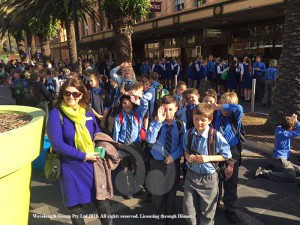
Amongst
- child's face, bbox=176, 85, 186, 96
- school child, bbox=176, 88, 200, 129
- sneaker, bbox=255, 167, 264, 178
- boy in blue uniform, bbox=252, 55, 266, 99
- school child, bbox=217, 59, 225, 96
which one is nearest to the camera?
school child, bbox=176, 88, 200, 129

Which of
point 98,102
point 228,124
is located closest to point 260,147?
point 228,124

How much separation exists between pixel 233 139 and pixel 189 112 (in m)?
0.79

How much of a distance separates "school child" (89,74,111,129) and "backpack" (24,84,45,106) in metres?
2.34

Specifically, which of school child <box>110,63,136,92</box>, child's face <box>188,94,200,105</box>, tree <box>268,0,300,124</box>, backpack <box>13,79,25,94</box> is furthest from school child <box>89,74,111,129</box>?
tree <box>268,0,300,124</box>

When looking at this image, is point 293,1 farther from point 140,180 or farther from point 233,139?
point 140,180

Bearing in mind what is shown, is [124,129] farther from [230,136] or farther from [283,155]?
[283,155]

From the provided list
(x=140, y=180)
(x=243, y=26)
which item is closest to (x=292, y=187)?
(x=140, y=180)

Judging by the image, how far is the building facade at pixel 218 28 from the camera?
10.9m

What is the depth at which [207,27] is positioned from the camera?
15508 millimetres

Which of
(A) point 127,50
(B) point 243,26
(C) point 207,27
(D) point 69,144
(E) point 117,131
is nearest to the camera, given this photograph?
(D) point 69,144

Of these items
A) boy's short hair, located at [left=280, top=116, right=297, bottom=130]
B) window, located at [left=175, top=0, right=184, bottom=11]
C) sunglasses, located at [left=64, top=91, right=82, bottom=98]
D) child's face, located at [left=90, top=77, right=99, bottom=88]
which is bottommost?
boy's short hair, located at [left=280, top=116, right=297, bottom=130]

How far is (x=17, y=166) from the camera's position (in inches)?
78.0

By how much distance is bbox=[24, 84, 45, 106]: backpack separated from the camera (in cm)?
644

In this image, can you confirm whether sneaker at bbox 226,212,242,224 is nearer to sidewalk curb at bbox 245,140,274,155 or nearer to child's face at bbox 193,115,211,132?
child's face at bbox 193,115,211,132
